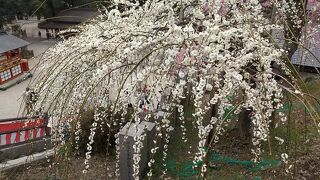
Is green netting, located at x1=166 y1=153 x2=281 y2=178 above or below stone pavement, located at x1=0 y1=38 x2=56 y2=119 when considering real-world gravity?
above

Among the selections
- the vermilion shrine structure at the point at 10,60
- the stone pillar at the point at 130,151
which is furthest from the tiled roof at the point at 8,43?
the stone pillar at the point at 130,151

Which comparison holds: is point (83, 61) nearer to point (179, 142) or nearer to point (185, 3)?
point (185, 3)

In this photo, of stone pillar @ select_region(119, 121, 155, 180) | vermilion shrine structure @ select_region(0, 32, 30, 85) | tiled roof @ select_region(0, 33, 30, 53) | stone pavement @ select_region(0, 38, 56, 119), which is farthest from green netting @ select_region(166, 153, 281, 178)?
tiled roof @ select_region(0, 33, 30, 53)

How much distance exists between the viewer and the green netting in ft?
15.1

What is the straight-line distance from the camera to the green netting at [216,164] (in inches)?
181

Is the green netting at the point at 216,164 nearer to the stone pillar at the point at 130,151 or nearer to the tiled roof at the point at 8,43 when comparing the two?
the stone pillar at the point at 130,151

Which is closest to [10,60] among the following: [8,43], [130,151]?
[8,43]

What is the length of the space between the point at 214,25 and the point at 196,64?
1.23 feet

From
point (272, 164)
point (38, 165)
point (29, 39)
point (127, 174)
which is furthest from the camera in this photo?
point (29, 39)

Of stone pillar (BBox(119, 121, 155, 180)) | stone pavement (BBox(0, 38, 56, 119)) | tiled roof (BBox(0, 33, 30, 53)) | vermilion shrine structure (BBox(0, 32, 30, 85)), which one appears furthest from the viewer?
tiled roof (BBox(0, 33, 30, 53))

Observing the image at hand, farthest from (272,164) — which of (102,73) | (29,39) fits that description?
(29,39)

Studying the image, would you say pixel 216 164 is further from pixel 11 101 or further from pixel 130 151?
pixel 11 101

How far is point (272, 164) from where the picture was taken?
14.6 feet

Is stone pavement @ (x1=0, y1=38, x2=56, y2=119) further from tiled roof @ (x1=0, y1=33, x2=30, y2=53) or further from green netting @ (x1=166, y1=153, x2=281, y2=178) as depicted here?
green netting @ (x1=166, y1=153, x2=281, y2=178)
